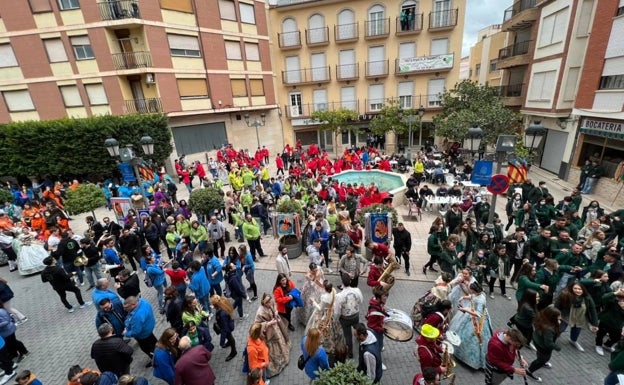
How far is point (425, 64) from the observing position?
1054 inches

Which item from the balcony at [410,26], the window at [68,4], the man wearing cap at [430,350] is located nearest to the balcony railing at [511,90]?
the balcony at [410,26]

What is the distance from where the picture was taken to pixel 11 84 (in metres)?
20.1

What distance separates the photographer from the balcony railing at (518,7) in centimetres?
2110

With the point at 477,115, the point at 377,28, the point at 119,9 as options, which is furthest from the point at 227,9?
the point at 477,115

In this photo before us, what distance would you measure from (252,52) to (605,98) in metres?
24.1

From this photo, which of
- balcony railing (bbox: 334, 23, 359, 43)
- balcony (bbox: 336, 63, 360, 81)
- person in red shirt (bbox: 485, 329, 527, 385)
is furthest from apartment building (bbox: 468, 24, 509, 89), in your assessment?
person in red shirt (bbox: 485, 329, 527, 385)

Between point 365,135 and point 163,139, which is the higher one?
point 163,139

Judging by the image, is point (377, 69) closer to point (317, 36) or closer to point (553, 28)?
point (317, 36)

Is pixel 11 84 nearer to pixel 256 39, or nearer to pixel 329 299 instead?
pixel 256 39

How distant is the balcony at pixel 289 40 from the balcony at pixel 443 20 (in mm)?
12192

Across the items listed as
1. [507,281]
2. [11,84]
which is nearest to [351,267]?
[507,281]

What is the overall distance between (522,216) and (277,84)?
85.5ft

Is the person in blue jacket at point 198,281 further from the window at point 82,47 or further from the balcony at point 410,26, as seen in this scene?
the balcony at point 410,26

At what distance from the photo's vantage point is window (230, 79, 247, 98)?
24.9 meters
